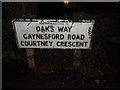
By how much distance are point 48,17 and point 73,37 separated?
1.69 ft

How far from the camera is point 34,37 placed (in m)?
4.60

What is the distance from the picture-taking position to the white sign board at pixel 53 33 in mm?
4516

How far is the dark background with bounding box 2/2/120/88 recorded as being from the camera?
449 cm

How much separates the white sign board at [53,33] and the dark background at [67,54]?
0.26ft

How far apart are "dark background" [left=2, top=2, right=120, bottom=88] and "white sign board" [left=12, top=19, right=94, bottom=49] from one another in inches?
3.1

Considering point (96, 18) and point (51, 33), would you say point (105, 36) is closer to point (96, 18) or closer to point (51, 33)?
point (96, 18)

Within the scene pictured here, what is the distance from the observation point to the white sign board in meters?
4.52

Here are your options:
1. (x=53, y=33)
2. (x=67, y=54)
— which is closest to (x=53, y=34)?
(x=53, y=33)

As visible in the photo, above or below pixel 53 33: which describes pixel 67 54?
below

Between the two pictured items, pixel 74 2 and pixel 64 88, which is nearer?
pixel 74 2

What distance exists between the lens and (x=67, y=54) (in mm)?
4641

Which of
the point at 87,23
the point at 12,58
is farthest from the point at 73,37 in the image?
the point at 12,58

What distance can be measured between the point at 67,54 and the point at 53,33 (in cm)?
41

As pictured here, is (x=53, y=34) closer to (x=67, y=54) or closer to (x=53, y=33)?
(x=53, y=33)
